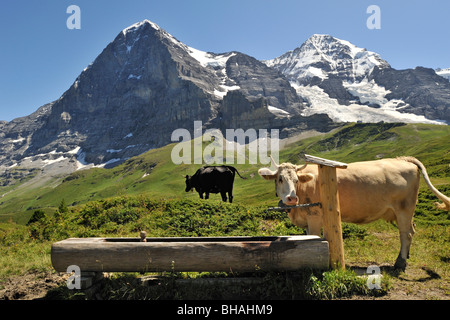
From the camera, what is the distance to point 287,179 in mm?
9438

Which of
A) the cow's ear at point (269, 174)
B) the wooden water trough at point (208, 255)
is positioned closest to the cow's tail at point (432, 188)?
the wooden water trough at point (208, 255)

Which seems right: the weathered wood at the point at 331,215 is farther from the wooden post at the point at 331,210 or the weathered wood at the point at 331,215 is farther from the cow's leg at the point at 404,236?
the cow's leg at the point at 404,236

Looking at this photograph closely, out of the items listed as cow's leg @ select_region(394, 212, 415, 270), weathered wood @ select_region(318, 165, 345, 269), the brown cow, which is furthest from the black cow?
cow's leg @ select_region(394, 212, 415, 270)

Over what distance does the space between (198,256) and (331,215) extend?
438 cm

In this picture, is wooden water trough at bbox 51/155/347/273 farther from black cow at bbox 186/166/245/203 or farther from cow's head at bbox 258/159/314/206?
black cow at bbox 186/166/245/203

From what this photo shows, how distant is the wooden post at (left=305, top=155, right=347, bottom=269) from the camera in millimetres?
9023

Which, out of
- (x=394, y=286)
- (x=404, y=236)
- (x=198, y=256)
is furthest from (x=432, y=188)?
(x=198, y=256)

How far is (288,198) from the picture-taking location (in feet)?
29.7

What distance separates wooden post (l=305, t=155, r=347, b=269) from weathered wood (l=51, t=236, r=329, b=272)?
0.56 meters

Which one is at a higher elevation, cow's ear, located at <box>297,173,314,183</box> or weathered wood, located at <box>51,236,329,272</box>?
cow's ear, located at <box>297,173,314,183</box>
